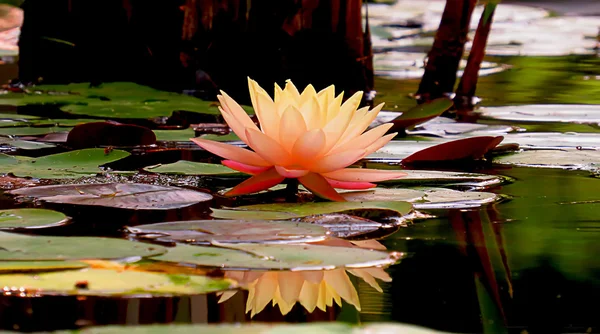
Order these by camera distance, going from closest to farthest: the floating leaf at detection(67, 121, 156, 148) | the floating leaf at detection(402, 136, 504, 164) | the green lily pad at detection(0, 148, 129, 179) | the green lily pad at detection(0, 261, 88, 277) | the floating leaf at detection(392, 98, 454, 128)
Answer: the green lily pad at detection(0, 261, 88, 277)
the green lily pad at detection(0, 148, 129, 179)
the floating leaf at detection(402, 136, 504, 164)
the floating leaf at detection(67, 121, 156, 148)
the floating leaf at detection(392, 98, 454, 128)

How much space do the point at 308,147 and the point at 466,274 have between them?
509 mm

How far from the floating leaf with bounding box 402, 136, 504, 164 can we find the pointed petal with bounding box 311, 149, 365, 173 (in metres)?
0.45

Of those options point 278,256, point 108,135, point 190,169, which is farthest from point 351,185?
point 108,135

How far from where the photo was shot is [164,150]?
233 cm

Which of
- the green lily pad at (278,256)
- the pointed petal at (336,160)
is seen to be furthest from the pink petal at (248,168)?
the green lily pad at (278,256)

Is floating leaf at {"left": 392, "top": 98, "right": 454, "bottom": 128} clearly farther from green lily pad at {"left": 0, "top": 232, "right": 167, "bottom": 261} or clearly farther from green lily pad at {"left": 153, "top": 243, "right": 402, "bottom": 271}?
green lily pad at {"left": 0, "top": 232, "right": 167, "bottom": 261}

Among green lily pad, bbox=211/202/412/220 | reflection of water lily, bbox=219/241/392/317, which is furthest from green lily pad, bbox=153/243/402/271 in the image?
green lily pad, bbox=211/202/412/220

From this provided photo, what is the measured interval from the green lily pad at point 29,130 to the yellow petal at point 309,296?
5.06 ft

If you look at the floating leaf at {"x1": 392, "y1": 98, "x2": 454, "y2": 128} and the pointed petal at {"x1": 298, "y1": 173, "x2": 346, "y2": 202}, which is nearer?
the pointed petal at {"x1": 298, "y1": 173, "x2": 346, "y2": 202}

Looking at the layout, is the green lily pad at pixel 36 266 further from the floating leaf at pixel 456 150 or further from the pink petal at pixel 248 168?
the floating leaf at pixel 456 150

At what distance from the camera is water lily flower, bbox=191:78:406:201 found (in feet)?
5.31

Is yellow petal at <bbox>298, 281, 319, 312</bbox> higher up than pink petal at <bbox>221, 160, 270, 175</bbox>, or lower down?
lower down

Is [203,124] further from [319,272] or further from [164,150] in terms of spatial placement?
[319,272]

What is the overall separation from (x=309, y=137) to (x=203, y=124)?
3.93 feet
